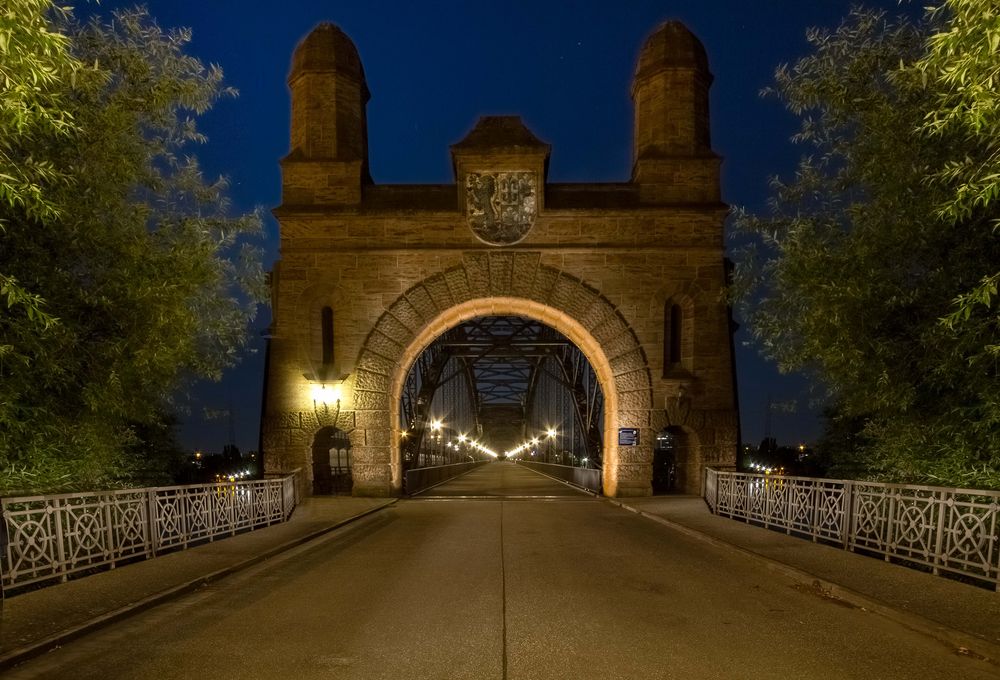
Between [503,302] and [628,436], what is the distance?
4831 millimetres

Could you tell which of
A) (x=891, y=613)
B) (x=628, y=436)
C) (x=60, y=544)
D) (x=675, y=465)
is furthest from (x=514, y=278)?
(x=891, y=613)

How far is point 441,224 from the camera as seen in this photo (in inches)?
615

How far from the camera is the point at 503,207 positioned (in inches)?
612

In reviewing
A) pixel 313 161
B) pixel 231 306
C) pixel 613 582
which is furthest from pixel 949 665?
pixel 313 161

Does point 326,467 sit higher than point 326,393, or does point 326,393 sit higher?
point 326,393

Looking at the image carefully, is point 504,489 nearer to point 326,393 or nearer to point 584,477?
point 584,477

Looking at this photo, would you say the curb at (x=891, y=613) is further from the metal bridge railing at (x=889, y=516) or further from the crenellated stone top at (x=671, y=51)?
the crenellated stone top at (x=671, y=51)

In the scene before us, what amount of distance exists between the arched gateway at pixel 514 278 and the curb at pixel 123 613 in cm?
663

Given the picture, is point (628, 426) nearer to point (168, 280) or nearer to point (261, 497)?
point (261, 497)

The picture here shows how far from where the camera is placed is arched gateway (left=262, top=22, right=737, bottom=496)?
50.4 feet

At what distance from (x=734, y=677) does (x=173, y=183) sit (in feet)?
35.4

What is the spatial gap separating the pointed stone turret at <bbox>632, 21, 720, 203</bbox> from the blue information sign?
6100mm

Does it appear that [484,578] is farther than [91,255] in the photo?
No

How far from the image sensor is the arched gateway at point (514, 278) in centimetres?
1535
